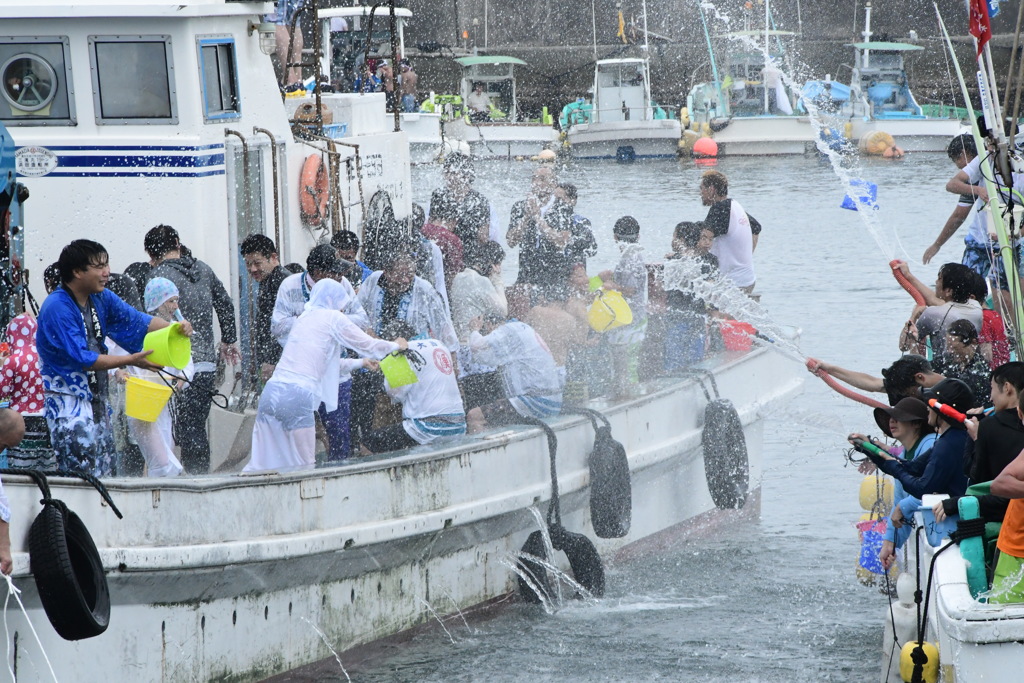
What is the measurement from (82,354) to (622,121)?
35075 mm

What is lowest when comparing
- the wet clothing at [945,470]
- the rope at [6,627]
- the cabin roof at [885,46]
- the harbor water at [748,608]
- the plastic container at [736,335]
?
the harbor water at [748,608]

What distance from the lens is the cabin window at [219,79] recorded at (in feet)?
27.7

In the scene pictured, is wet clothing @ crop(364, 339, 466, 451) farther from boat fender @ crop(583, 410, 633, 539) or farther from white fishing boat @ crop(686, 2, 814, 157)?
white fishing boat @ crop(686, 2, 814, 157)

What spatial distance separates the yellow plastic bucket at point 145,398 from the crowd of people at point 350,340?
10 cm

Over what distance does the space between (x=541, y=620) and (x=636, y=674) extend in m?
0.89

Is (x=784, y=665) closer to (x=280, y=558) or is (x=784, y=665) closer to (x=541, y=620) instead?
(x=541, y=620)

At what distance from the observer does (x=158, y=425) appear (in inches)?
280

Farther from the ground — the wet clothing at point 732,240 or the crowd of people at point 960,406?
the wet clothing at point 732,240

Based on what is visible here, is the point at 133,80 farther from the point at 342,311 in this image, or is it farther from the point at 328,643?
the point at 328,643

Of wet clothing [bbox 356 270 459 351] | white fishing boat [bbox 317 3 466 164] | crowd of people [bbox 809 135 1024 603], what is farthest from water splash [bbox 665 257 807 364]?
white fishing boat [bbox 317 3 466 164]

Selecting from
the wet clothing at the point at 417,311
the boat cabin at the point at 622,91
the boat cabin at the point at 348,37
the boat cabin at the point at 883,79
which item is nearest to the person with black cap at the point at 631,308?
the wet clothing at the point at 417,311

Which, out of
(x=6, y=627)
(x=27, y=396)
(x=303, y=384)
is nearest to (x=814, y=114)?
(x=303, y=384)

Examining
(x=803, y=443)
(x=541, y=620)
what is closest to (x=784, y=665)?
(x=541, y=620)

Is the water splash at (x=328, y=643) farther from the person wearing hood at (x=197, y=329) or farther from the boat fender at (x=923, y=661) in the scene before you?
the boat fender at (x=923, y=661)
